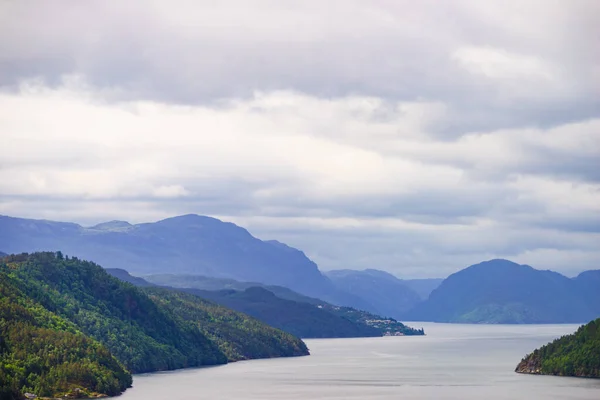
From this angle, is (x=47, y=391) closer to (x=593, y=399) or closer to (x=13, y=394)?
(x=13, y=394)

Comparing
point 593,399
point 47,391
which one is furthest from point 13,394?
point 593,399

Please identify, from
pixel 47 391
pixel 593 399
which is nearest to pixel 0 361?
pixel 47 391

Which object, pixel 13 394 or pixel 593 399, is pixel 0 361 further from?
pixel 593 399

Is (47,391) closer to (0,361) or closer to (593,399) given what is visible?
(0,361)
